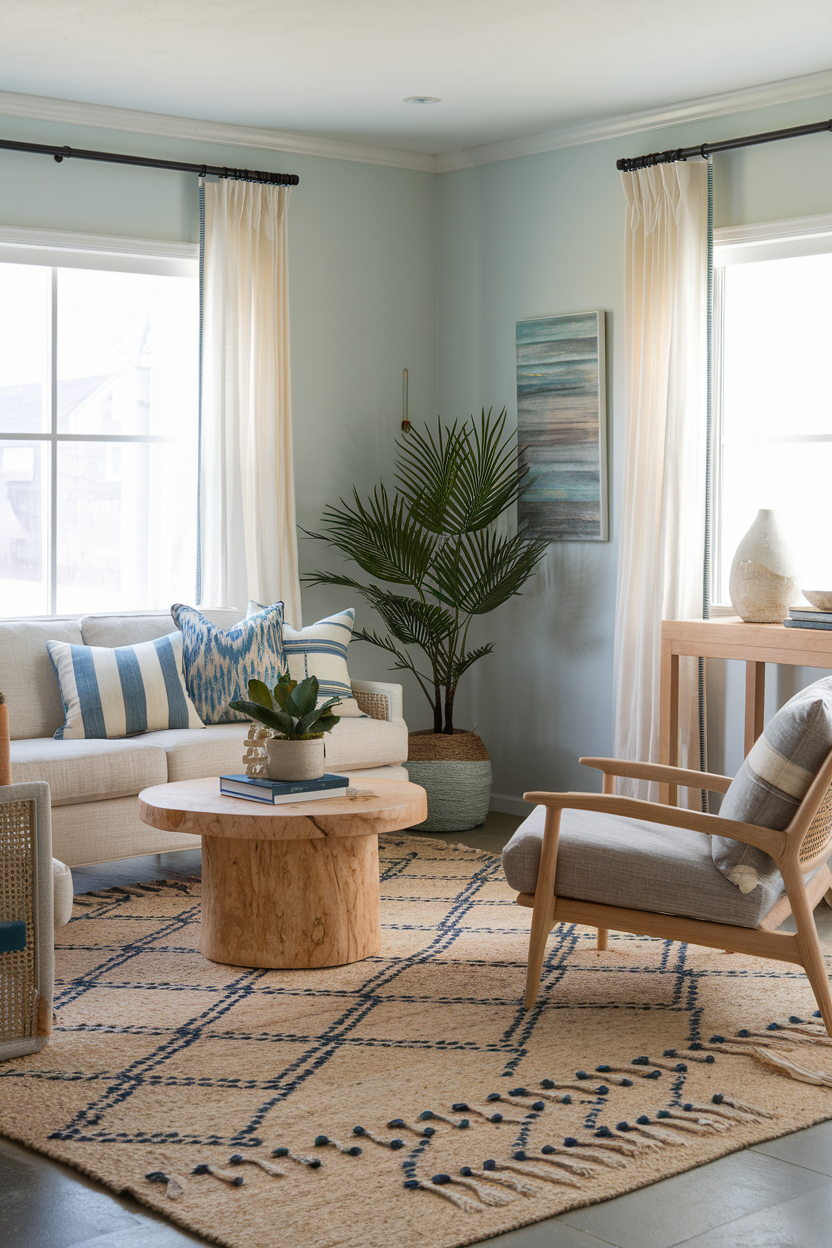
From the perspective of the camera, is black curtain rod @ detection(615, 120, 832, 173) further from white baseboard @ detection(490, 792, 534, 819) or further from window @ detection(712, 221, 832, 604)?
white baseboard @ detection(490, 792, 534, 819)

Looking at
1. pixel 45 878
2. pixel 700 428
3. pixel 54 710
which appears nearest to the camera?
pixel 45 878

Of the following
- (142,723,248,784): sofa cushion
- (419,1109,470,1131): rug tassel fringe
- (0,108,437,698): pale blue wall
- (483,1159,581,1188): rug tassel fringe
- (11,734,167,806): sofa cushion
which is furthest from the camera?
(0,108,437,698): pale blue wall

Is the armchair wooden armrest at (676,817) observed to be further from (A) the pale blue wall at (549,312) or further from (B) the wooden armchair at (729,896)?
(A) the pale blue wall at (549,312)

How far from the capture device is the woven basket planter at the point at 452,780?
5.42 metres

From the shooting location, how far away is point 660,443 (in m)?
5.10

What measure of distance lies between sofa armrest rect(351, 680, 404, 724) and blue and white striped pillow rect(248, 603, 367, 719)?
1.7 inches

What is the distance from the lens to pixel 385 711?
5.19 meters

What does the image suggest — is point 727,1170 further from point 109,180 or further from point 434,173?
point 434,173

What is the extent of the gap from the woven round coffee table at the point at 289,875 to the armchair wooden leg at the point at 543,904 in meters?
0.46

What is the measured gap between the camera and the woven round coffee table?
349 centimetres

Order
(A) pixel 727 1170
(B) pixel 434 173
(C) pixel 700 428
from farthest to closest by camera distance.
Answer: (B) pixel 434 173, (C) pixel 700 428, (A) pixel 727 1170

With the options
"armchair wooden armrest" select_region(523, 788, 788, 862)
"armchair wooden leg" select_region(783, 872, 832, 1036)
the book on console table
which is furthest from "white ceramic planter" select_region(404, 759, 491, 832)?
"armchair wooden leg" select_region(783, 872, 832, 1036)

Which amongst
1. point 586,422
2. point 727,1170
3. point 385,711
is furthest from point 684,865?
point 586,422

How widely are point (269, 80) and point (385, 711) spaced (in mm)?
2359
